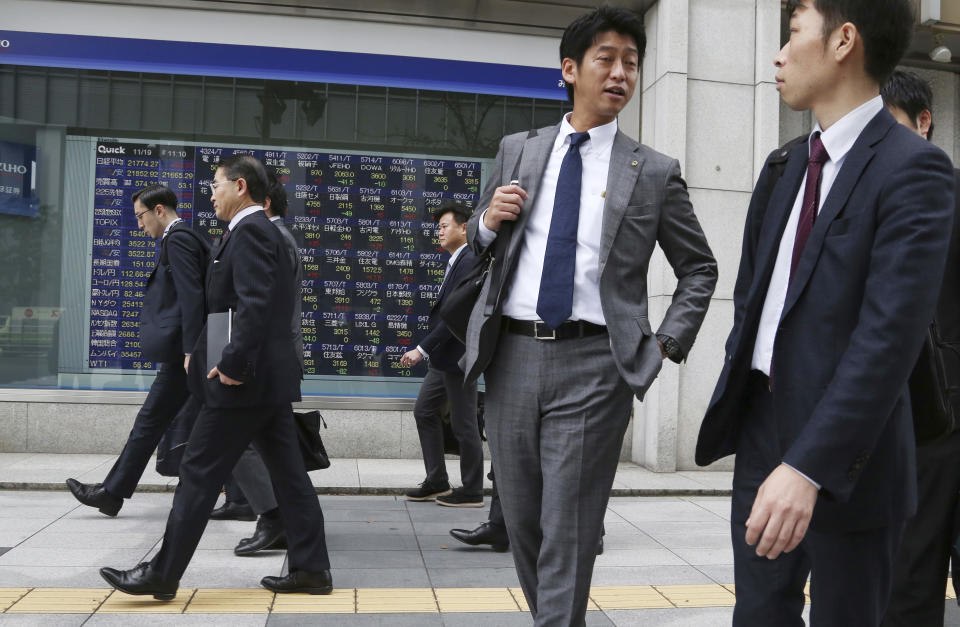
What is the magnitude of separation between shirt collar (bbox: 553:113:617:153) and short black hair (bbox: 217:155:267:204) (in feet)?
6.96

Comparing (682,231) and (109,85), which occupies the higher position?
(109,85)

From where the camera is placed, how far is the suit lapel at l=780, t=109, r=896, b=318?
1.94 meters

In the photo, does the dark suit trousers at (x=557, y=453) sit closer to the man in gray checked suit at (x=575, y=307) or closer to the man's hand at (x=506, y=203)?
the man in gray checked suit at (x=575, y=307)

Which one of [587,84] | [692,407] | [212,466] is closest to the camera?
[587,84]

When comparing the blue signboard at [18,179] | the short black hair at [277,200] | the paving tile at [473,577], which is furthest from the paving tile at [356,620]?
the blue signboard at [18,179]

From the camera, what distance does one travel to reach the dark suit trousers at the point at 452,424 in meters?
6.89

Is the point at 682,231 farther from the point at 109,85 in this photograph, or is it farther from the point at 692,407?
the point at 109,85

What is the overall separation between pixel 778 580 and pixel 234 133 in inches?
313

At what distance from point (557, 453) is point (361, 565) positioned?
8.71 ft

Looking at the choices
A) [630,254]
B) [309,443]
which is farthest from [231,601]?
[630,254]

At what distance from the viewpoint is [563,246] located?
2.97 meters

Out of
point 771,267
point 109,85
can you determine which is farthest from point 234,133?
point 771,267

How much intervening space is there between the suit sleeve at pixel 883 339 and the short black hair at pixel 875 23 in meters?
0.34

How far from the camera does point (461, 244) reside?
7.13 m
